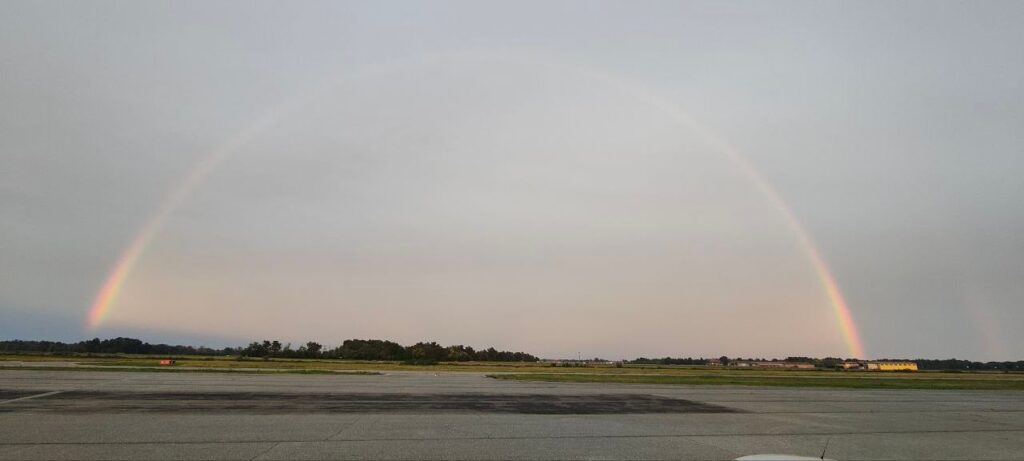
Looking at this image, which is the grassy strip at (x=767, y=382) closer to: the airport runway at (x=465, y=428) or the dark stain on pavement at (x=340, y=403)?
the airport runway at (x=465, y=428)

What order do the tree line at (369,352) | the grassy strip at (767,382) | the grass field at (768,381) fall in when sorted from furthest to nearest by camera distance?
the tree line at (369,352)
the grass field at (768,381)
the grassy strip at (767,382)

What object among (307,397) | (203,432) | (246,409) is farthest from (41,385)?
(203,432)

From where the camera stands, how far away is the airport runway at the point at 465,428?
40.7 ft

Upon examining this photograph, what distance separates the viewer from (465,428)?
51.8 feet

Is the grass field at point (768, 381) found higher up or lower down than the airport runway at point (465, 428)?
higher up

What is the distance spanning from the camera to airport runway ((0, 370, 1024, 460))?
40.7 feet

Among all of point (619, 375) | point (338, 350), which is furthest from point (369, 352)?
point (619, 375)

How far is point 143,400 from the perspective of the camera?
21.6 m

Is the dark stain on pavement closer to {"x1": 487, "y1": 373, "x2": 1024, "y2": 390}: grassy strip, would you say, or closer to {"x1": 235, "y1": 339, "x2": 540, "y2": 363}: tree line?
{"x1": 487, "y1": 373, "x2": 1024, "y2": 390}: grassy strip

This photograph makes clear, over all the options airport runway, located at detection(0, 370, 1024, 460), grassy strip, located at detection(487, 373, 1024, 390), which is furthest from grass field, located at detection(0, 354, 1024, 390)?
airport runway, located at detection(0, 370, 1024, 460)

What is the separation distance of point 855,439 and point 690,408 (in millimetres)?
7645

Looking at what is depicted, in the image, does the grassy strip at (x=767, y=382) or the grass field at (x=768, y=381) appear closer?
the grassy strip at (x=767, y=382)

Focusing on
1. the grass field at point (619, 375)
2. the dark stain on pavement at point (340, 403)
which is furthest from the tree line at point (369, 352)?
the dark stain on pavement at point (340, 403)

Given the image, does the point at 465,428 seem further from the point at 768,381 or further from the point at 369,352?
the point at 369,352
